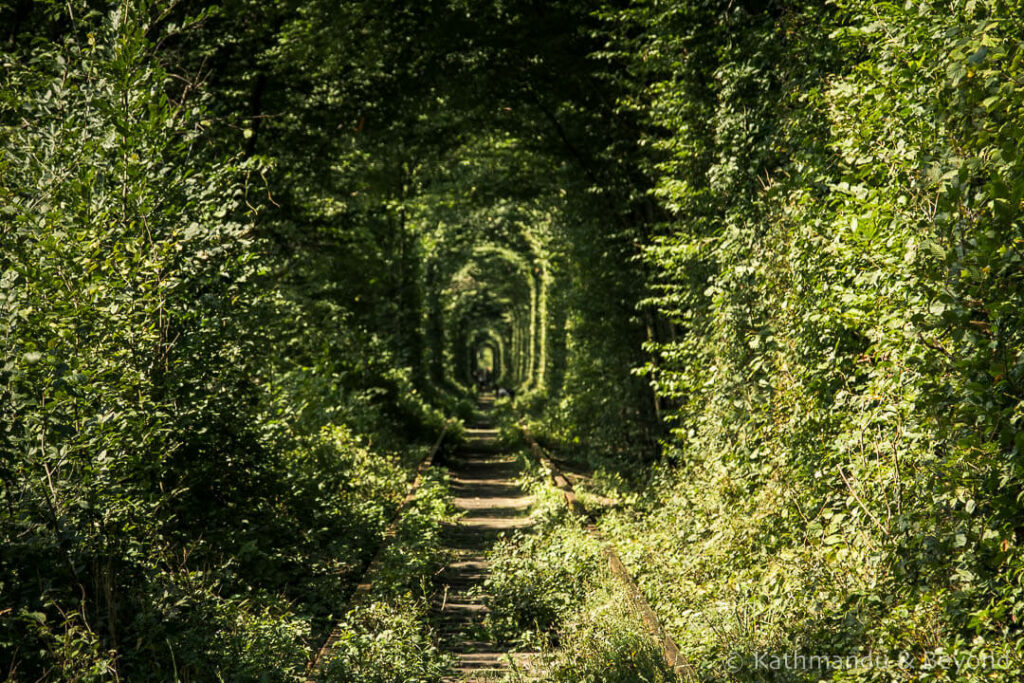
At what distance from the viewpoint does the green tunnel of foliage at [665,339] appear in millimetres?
4246

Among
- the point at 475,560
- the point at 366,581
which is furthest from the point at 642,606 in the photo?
the point at 475,560

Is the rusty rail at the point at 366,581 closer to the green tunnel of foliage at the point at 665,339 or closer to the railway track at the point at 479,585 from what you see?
the railway track at the point at 479,585

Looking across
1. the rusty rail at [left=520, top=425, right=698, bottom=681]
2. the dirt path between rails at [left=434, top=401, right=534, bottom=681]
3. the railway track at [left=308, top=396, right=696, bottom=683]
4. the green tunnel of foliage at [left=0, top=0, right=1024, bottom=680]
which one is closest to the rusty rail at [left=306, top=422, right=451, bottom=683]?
the railway track at [left=308, top=396, right=696, bottom=683]

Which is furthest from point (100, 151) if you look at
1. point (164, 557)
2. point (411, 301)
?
point (411, 301)

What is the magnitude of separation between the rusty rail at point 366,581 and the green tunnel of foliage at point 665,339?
0.16 metres

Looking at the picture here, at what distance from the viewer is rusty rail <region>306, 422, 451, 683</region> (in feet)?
18.2

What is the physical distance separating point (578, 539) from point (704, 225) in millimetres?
3942

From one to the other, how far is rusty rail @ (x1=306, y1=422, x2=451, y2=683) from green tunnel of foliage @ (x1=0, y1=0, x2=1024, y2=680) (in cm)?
16

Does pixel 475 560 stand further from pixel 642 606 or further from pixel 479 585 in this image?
pixel 642 606

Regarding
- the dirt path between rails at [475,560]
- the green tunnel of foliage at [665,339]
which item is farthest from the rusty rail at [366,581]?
the dirt path between rails at [475,560]

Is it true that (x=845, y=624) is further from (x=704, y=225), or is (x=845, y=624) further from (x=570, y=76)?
(x=570, y=76)

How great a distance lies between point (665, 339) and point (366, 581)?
7.55 meters

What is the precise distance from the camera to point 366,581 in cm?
793

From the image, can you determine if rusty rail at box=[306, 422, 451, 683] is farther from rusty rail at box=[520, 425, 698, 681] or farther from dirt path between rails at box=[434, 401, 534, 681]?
rusty rail at box=[520, 425, 698, 681]
